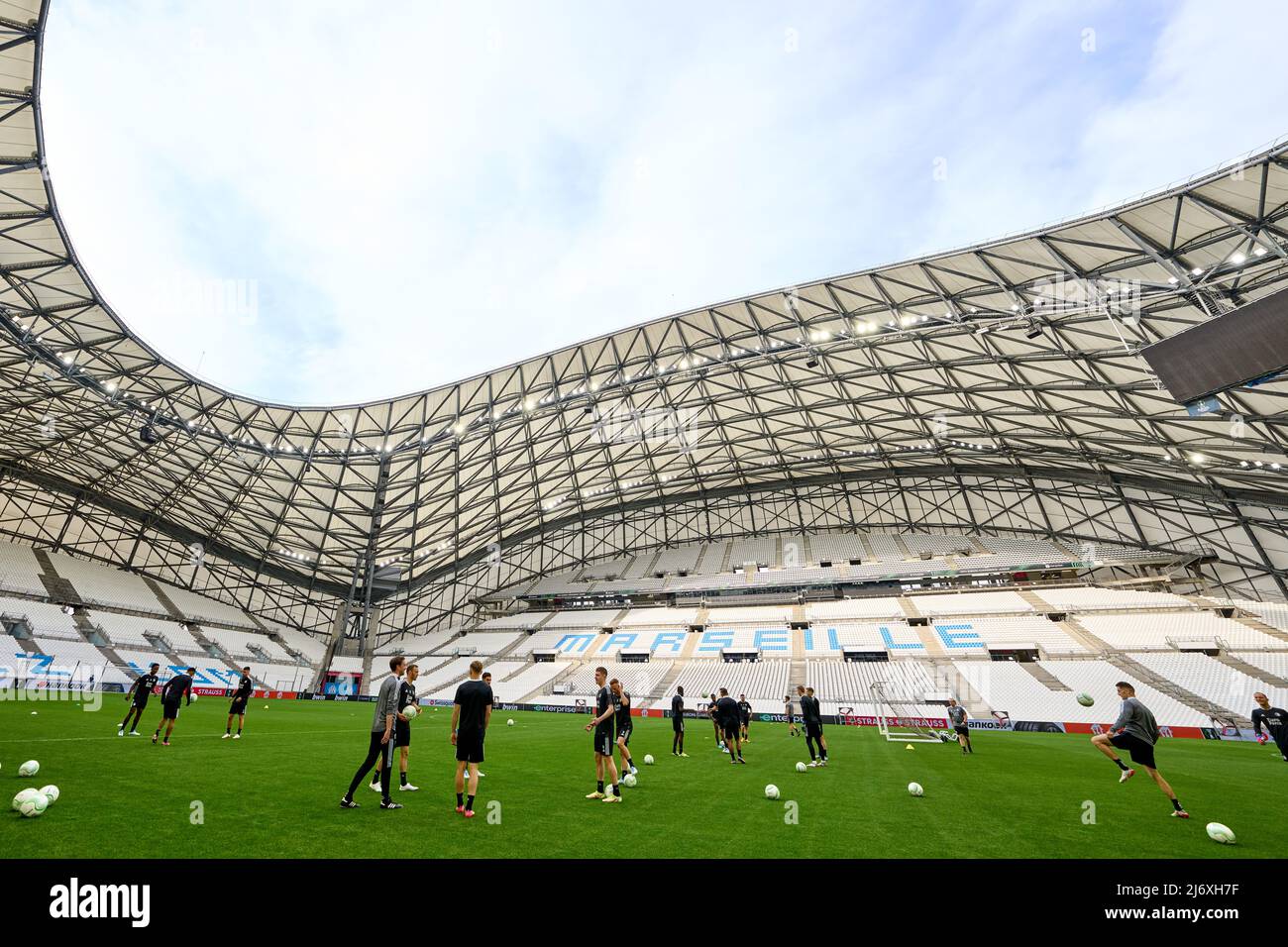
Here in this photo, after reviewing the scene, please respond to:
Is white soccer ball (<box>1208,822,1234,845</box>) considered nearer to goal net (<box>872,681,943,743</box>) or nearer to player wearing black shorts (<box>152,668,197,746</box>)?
goal net (<box>872,681,943,743</box>)

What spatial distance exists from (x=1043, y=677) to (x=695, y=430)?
26.0m

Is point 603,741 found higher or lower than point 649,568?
lower

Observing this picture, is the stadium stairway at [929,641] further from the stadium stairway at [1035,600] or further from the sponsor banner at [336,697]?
the sponsor banner at [336,697]

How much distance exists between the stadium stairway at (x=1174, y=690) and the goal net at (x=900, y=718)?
11.2 metres

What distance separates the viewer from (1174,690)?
2695 cm

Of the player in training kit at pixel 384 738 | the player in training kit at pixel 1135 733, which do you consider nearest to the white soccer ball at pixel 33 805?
the player in training kit at pixel 384 738

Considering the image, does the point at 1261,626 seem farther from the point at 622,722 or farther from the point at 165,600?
the point at 165,600

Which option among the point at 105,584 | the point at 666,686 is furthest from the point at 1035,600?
the point at 105,584

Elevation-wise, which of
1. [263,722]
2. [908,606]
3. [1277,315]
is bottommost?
[263,722]

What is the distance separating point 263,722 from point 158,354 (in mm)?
20657

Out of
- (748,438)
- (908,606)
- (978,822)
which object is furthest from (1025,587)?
(978,822)
